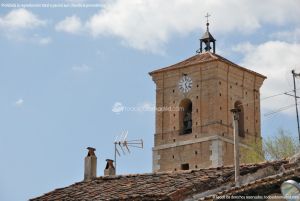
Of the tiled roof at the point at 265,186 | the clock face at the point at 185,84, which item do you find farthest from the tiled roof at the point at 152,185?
the clock face at the point at 185,84

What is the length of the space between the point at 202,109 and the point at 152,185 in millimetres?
25754

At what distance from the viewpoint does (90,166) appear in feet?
76.2

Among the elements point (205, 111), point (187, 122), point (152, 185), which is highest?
point (205, 111)

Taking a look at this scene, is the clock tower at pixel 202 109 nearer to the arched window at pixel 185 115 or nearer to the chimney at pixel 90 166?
the arched window at pixel 185 115

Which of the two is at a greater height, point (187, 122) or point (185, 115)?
point (185, 115)

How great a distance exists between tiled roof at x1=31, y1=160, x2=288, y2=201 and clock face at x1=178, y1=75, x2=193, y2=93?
80.0 feet

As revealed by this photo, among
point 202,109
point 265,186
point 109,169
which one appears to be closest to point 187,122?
point 202,109

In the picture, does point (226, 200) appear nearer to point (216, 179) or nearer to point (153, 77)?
point (216, 179)

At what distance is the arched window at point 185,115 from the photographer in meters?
46.5

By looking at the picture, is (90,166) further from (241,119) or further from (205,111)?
(241,119)

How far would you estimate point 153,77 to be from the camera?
4809 centimetres

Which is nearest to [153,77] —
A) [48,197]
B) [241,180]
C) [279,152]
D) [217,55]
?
[217,55]

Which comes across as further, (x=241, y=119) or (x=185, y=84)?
(x=185, y=84)

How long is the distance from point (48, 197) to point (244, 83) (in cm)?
2659
